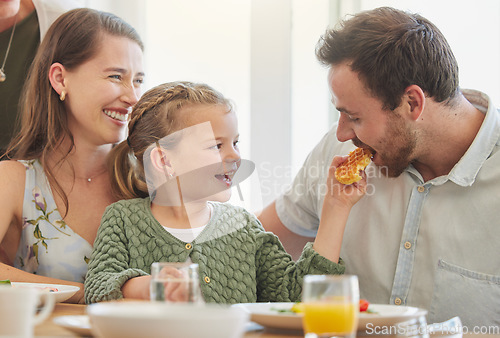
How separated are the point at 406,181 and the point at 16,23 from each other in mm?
1473

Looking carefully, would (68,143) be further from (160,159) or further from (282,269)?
(282,269)

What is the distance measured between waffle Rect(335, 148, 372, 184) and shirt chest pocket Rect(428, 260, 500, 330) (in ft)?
1.02

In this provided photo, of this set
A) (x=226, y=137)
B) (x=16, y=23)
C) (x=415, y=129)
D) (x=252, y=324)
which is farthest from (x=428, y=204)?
(x=16, y=23)

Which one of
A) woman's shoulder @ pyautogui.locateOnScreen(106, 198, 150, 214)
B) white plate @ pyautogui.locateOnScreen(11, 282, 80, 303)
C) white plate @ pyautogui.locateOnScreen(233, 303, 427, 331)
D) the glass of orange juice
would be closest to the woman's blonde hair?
woman's shoulder @ pyautogui.locateOnScreen(106, 198, 150, 214)

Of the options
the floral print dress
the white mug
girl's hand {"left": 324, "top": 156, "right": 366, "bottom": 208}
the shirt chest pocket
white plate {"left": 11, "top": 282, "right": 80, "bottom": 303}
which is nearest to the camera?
the white mug

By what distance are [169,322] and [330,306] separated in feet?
0.80

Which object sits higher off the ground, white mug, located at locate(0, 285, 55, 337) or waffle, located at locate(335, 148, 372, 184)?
waffle, located at locate(335, 148, 372, 184)

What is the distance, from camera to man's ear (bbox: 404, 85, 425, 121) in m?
1.53

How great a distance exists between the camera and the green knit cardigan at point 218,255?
143 cm

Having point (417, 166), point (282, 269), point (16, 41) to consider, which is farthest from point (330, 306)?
point (16, 41)

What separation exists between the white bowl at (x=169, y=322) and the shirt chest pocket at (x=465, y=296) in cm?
100

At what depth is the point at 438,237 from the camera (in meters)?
1.49

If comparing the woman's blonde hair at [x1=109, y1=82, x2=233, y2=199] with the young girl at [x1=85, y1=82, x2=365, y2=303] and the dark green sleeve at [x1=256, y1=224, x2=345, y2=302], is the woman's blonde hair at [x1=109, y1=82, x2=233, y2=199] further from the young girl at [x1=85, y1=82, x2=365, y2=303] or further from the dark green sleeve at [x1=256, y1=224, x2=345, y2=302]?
the dark green sleeve at [x1=256, y1=224, x2=345, y2=302]

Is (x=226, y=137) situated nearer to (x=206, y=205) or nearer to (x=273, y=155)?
(x=206, y=205)
